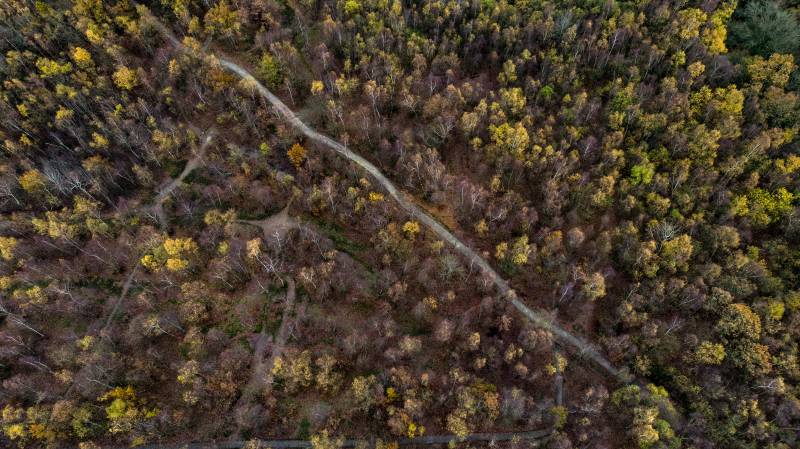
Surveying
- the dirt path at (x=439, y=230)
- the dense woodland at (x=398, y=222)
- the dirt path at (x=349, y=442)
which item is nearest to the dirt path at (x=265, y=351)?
the dense woodland at (x=398, y=222)

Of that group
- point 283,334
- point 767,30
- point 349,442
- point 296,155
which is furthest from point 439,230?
point 767,30

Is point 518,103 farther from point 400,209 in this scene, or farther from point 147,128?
point 147,128

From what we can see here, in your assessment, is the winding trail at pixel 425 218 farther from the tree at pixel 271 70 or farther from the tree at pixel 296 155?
the tree at pixel 296 155

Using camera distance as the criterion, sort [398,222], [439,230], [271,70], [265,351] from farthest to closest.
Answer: [271,70] < [439,230] < [398,222] < [265,351]

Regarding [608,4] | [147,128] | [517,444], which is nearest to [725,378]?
[517,444]

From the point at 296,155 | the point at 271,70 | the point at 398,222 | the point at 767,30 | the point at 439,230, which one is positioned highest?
the point at 767,30

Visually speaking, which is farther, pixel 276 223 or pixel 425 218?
pixel 276 223

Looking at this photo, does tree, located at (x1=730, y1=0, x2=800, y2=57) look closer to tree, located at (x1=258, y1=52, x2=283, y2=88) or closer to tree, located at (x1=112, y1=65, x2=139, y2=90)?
tree, located at (x1=258, y1=52, x2=283, y2=88)

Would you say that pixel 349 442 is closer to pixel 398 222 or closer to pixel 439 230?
pixel 398 222
